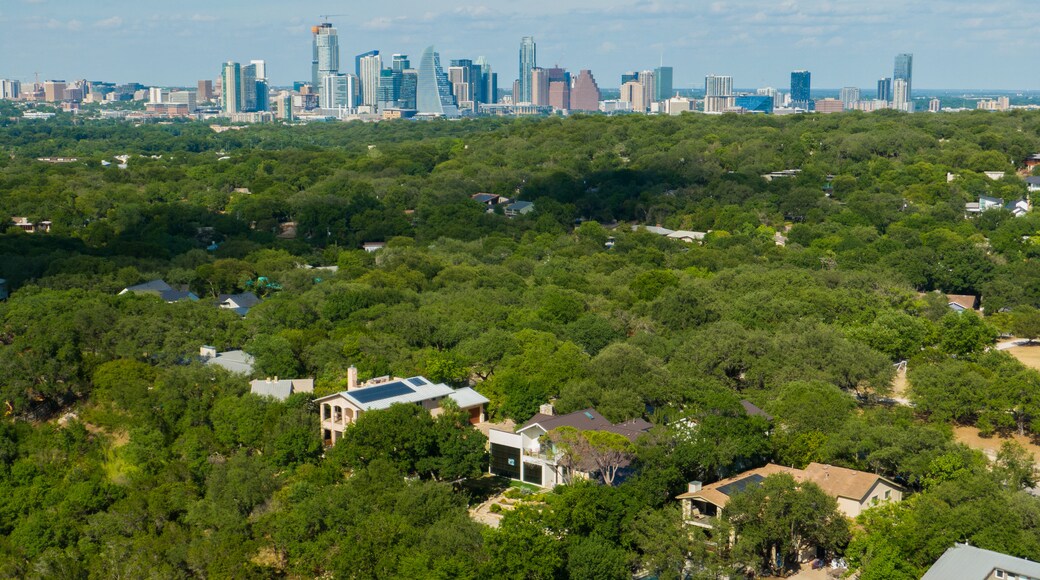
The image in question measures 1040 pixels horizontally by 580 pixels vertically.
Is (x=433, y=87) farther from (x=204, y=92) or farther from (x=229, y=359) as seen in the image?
(x=229, y=359)

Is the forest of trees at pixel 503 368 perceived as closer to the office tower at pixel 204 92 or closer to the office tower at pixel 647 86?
the office tower at pixel 647 86

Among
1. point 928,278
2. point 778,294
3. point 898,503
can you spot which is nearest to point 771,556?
point 898,503

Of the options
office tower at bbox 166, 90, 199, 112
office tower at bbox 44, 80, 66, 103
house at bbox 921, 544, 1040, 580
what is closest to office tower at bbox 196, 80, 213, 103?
office tower at bbox 166, 90, 199, 112

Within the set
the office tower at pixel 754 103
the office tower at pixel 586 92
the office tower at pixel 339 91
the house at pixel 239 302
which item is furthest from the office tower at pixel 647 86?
the house at pixel 239 302

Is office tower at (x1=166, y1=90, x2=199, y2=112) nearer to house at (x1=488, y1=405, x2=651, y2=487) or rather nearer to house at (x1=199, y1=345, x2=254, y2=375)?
house at (x1=199, y1=345, x2=254, y2=375)

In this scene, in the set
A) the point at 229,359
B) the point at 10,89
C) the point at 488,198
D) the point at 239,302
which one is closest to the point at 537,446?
the point at 229,359
